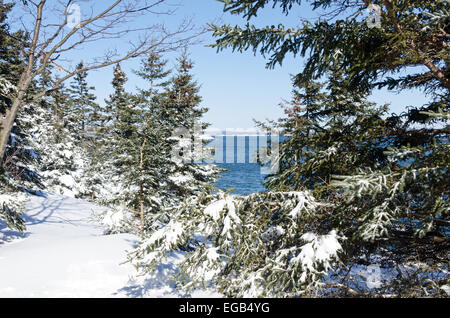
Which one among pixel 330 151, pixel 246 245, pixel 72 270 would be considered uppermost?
pixel 330 151

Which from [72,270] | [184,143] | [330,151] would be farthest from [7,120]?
[184,143]

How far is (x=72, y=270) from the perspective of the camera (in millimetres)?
5734

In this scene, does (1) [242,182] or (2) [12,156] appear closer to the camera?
(2) [12,156]

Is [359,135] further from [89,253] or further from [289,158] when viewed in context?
[89,253]

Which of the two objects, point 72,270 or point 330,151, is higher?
point 330,151

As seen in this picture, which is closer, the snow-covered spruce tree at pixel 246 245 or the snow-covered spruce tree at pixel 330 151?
the snow-covered spruce tree at pixel 246 245

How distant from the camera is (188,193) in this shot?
49.4ft

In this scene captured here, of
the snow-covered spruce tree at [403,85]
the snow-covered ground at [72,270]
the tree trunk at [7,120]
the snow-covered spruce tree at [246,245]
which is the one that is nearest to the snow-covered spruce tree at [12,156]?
the tree trunk at [7,120]

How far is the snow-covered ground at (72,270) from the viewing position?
16.4 feet

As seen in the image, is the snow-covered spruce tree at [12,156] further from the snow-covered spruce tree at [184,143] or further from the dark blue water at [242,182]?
the dark blue water at [242,182]

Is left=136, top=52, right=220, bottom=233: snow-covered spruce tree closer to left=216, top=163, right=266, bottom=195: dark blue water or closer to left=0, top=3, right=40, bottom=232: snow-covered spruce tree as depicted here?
left=0, top=3, right=40, bottom=232: snow-covered spruce tree

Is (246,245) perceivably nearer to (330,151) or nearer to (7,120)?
(330,151)

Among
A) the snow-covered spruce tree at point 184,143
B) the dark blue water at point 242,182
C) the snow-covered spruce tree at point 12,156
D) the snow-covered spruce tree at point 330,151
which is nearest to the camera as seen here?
the snow-covered spruce tree at point 330,151
